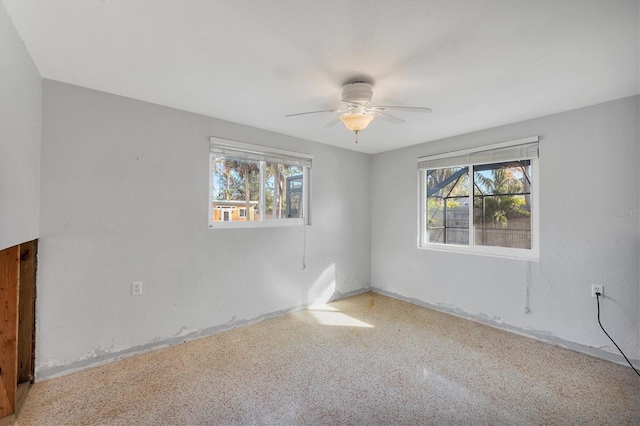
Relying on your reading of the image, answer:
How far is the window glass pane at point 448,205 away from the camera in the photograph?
360 centimetres

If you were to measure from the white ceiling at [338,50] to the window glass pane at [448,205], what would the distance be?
1167mm

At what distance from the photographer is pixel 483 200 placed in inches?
134

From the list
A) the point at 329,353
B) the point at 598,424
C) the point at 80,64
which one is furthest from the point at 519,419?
the point at 80,64

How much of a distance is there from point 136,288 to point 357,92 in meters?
2.47

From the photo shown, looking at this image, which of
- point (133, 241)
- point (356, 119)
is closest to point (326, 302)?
point (133, 241)

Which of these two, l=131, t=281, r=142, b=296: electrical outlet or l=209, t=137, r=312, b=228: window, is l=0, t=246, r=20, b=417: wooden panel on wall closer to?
l=131, t=281, r=142, b=296: electrical outlet

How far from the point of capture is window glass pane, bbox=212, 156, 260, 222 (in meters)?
3.10

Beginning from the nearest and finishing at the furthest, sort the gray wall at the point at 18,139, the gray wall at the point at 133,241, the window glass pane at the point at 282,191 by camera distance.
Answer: the gray wall at the point at 18,139
the gray wall at the point at 133,241
the window glass pane at the point at 282,191

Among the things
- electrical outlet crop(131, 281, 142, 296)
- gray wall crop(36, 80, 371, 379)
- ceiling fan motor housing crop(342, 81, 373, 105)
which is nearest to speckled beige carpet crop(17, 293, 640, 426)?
gray wall crop(36, 80, 371, 379)

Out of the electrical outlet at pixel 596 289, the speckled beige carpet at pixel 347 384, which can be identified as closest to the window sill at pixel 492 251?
the electrical outlet at pixel 596 289

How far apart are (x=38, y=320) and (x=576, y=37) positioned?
13.0ft

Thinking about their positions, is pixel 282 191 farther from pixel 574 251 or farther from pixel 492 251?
pixel 574 251

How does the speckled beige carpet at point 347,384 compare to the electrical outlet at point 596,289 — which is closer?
the speckled beige carpet at point 347,384

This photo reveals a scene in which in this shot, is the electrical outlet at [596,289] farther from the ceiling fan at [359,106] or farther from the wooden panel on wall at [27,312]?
the wooden panel on wall at [27,312]
